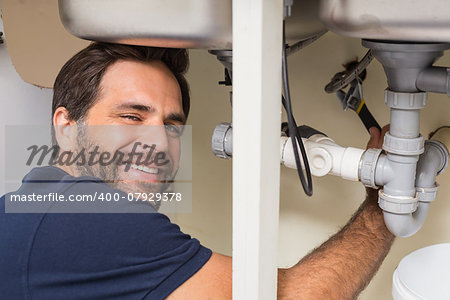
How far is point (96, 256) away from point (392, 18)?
1.78ft

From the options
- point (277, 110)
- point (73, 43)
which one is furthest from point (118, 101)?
point (277, 110)

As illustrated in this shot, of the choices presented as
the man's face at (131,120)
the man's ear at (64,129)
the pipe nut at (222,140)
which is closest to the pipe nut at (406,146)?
the pipe nut at (222,140)

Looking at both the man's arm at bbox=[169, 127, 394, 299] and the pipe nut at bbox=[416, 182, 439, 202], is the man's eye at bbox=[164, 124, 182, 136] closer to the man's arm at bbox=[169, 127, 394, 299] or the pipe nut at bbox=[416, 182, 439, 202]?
the man's arm at bbox=[169, 127, 394, 299]

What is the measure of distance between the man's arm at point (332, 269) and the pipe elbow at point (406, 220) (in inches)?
4.0

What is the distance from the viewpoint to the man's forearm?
2.97 ft

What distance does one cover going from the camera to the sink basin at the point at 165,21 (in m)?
0.74

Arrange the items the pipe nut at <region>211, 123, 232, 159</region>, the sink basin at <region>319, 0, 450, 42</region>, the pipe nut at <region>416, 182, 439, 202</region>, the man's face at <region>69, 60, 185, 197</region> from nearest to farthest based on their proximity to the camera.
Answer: the sink basin at <region>319, 0, 450, 42</region> → the pipe nut at <region>416, 182, 439, 202</region> → the pipe nut at <region>211, 123, 232, 159</region> → the man's face at <region>69, 60, 185, 197</region>

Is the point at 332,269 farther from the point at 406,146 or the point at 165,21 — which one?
the point at 165,21

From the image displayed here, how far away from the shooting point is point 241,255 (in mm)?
740

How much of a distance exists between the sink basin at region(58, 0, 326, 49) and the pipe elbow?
0.31 metres

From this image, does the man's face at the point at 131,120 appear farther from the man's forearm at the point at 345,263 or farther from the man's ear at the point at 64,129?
the man's forearm at the point at 345,263

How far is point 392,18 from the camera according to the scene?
657 millimetres

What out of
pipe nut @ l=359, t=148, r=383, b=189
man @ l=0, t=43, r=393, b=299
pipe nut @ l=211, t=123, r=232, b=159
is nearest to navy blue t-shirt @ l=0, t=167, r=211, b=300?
man @ l=0, t=43, r=393, b=299

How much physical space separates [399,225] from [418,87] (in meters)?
0.21
